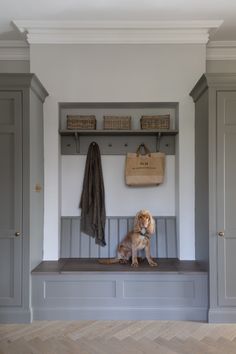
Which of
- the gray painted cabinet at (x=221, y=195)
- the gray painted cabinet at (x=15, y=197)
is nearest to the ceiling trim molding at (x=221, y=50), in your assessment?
the gray painted cabinet at (x=221, y=195)

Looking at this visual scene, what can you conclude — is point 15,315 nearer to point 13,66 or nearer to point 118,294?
point 118,294

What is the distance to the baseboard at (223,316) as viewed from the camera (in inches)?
105

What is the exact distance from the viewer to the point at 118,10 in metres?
2.80

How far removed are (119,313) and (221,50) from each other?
3.03 m

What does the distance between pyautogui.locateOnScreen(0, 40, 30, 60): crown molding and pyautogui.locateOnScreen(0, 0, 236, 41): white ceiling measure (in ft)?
0.93

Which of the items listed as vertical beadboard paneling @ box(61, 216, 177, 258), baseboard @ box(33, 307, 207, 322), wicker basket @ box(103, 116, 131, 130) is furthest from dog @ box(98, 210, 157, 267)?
wicker basket @ box(103, 116, 131, 130)

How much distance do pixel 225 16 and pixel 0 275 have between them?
127 inches

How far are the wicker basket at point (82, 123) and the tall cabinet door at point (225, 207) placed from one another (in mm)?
1278

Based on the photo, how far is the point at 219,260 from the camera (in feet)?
8.70

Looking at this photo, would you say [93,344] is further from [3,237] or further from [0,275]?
[3,237]

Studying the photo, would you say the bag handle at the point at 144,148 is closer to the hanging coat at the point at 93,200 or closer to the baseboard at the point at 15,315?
the hanging coat at the point at 93,200

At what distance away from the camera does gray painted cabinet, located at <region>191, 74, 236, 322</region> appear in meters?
2.65

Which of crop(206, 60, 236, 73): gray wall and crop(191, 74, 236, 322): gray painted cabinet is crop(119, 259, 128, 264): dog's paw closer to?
crop(191, 74, 236, 322): gray painted cabinet

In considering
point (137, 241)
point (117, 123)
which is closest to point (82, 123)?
point (117, 123)
